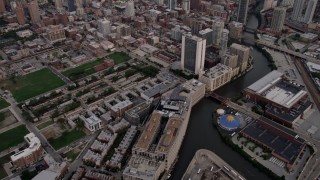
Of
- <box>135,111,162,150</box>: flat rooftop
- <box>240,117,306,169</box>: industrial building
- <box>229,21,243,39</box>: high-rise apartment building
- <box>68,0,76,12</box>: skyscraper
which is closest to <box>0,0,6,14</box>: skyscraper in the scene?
<box>68,0,76,12</box>: skyscraper

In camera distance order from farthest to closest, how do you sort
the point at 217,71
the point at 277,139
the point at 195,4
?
1. the point at 195,4
2. the point at 217,71
3. the point at 277,139

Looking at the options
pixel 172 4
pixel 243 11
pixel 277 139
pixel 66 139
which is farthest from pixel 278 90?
pixel 172 4

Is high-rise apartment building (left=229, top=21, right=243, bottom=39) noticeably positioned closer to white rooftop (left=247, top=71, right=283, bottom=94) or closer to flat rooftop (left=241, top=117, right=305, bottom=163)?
white rooftop (left=247, top=71, right=283, bottom=94)

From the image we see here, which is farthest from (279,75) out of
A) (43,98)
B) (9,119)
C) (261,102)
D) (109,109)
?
(9,119)

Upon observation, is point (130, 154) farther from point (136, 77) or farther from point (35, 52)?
point (35, 52)

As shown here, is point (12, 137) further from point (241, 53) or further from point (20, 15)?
point (20, 15)

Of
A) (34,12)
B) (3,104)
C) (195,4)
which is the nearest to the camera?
(3,104)
